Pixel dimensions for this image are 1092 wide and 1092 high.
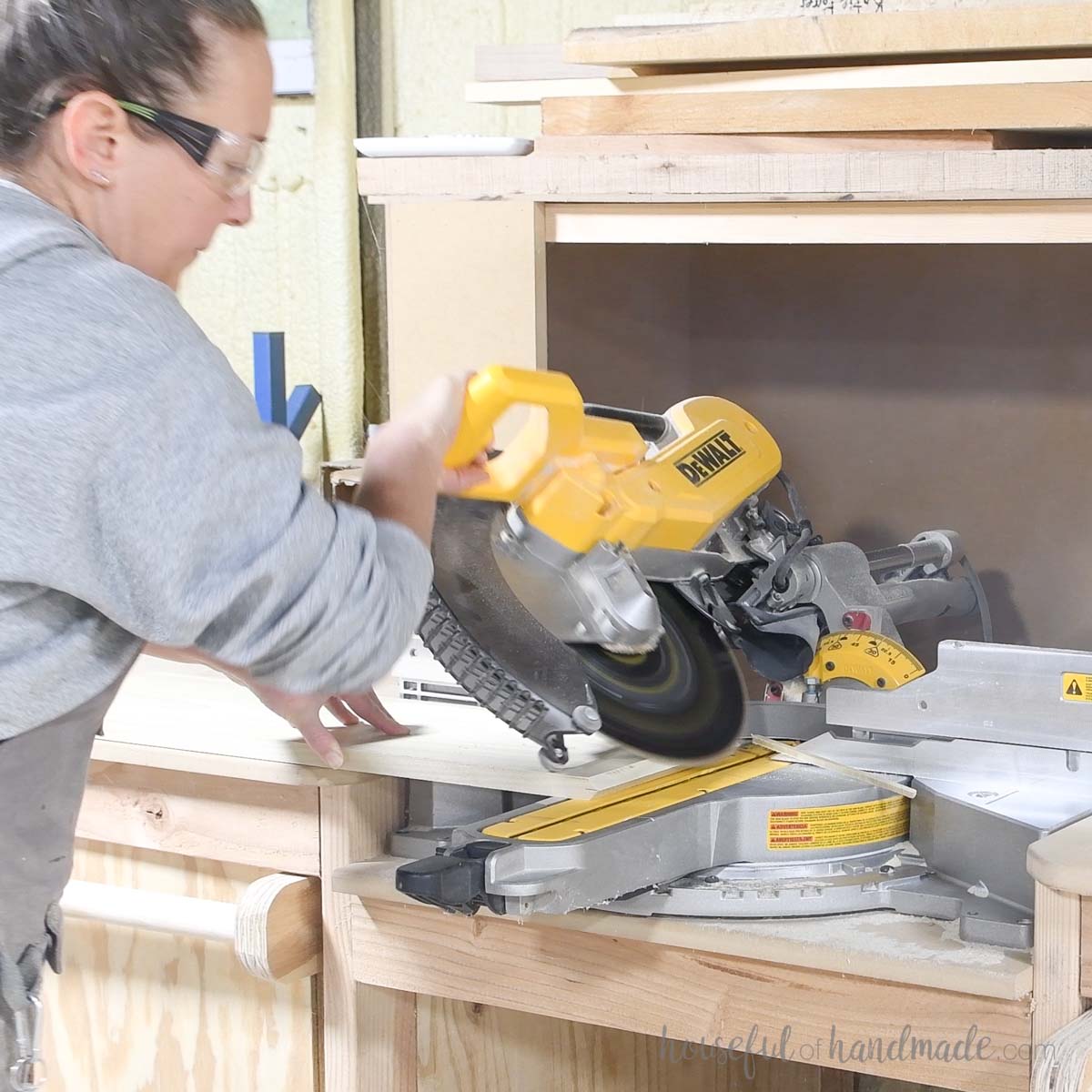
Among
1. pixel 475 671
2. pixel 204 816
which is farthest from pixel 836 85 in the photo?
pixel 204 816

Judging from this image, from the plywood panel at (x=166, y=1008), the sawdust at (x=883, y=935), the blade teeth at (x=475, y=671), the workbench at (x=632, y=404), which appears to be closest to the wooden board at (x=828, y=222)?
the workbench at (x=632, y=404)

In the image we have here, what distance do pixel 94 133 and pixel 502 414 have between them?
30 centimetres

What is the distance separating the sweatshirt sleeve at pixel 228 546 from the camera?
2.39 feet

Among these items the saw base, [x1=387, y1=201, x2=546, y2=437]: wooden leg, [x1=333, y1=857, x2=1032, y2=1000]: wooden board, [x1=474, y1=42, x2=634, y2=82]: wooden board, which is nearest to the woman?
the saw base

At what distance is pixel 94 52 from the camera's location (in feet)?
2.60

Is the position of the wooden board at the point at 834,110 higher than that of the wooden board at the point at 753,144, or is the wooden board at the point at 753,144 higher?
the wooden board at the point at 834,110

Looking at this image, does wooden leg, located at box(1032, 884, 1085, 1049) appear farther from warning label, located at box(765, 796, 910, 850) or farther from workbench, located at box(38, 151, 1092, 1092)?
warning label, located at box(765, 796, 910, 850)

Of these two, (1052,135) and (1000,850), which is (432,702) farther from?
(1052,135)

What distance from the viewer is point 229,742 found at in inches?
49.0

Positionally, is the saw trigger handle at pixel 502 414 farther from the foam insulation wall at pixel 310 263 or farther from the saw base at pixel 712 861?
the foam insulation wall at pixel 310 263

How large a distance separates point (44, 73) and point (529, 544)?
17.1 inches

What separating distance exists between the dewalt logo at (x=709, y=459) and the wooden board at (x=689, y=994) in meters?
0.34

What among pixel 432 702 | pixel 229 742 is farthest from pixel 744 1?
pixel 229 742

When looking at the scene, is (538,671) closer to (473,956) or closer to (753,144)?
(473,956)
